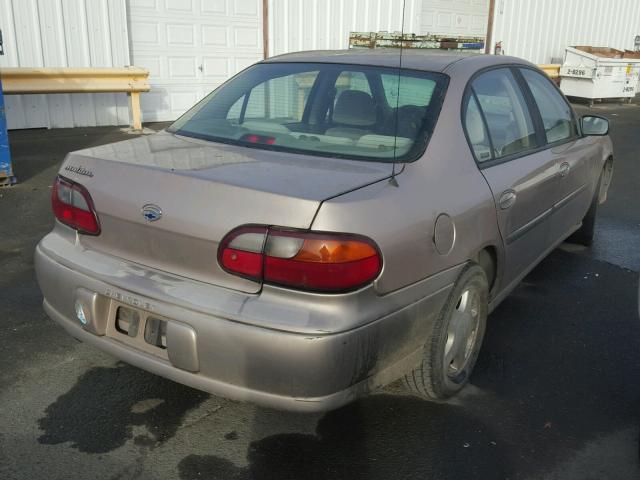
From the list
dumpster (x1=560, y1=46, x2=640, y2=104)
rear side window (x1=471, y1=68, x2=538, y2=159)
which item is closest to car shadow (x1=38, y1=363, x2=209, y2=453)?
rear side window (x1=471, y1=68, x2=538, y2=159)

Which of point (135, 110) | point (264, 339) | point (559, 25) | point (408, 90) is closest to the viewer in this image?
point (264, 339)

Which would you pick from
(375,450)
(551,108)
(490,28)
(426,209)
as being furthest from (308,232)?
(490,28)

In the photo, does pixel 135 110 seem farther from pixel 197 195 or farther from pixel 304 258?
pixel 304 258

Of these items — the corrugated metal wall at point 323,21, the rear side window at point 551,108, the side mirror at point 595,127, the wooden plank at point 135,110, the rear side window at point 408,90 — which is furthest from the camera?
the corrugated metal wall at point 323,21

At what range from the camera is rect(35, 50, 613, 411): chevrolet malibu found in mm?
2125

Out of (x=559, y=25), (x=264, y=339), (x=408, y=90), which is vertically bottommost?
(x=264, y=339)

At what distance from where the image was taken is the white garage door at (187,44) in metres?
10.5

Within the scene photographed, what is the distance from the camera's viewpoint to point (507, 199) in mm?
3084

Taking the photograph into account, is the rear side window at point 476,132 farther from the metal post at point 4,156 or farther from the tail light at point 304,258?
the metal post at point 4,156

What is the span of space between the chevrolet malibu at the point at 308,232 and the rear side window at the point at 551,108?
501mm

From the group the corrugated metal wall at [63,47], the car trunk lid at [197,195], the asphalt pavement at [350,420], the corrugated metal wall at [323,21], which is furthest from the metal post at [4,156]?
the corrugated metal wall at [323,21]

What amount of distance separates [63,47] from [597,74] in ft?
42.0

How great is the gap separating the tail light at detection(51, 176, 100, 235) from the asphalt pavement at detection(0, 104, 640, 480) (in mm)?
830

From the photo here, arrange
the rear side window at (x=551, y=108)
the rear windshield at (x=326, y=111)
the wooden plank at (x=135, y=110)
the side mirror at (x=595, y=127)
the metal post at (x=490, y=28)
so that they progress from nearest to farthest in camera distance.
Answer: the rear windshield at (x=326, y=111)
the rear side window at (x=551, y=108)
the side mirror at (x=595, y=127)
the wooden plank at (x=135, y=110)
the metal post at (x=490, y=28)
